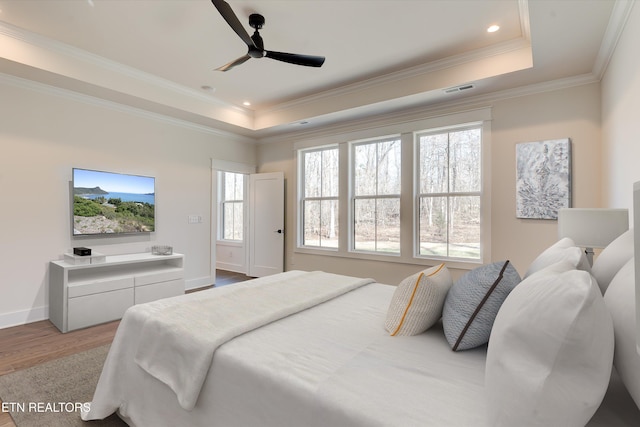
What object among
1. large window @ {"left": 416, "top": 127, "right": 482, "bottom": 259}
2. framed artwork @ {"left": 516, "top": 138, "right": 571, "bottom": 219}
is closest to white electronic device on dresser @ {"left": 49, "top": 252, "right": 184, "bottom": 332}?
large window @ {"left": 416, "top": 127, "right": 482, "bottom": 259}

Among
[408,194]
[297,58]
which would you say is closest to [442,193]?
[408,194]

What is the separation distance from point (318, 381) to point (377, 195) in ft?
12.0

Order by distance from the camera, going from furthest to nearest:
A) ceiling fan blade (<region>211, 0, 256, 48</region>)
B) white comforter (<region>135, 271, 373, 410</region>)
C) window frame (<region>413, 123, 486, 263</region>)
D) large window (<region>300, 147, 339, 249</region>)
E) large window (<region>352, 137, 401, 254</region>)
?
large window (<region>300, 147, 339, 249</region>)
large window (<region>352, 137, 401, 254</region>)
window frame (<region>413, 123, 486, 263</region>)
ceiling fan blade (<region>211, 0, 256, 48</region>)
white comforter (<region>135, 271, 373, 410</region>)

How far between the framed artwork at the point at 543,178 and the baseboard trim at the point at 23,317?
532 centimetres

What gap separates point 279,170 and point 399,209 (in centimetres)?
229

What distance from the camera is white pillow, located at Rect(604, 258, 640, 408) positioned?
28.2 inches

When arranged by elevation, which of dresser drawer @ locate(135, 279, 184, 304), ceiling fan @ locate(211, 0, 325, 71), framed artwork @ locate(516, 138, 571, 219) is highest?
ceiling fan @ locate(211, 0, 325, 71)

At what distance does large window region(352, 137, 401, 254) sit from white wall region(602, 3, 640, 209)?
2134 millimetres

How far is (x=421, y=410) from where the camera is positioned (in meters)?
0.90

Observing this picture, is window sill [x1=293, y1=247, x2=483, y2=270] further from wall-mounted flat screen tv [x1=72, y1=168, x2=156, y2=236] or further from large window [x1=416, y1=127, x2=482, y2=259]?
wall-mounted flat screen tv [x1=72, y1=168, x2=156, y2=236]

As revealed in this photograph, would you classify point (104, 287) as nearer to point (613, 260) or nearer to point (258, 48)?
point (258, 48)

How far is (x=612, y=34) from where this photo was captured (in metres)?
2.36

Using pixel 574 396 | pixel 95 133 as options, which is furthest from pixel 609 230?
pixel 95 133

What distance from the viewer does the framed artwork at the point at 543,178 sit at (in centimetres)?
321
